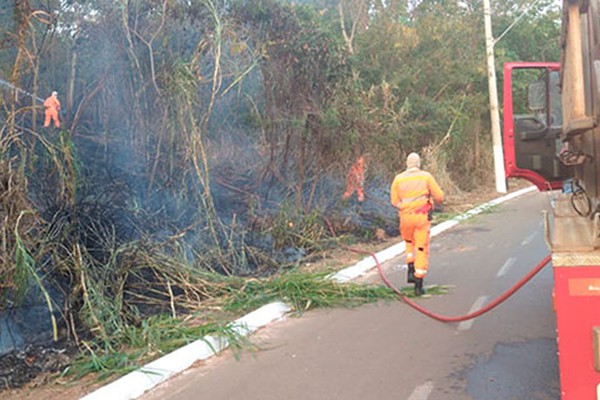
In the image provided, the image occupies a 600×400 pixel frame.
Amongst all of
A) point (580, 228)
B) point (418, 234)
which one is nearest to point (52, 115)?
point (418, 234)

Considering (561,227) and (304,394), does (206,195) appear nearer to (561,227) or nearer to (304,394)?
(304,394)

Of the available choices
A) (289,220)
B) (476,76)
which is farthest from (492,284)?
(476,76)

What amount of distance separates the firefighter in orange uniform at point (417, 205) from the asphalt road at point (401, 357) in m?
0.58

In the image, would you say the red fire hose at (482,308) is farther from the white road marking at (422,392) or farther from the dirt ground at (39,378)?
the dirt ground at (39,378)

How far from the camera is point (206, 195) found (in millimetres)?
9125

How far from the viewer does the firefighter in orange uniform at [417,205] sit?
308 inches

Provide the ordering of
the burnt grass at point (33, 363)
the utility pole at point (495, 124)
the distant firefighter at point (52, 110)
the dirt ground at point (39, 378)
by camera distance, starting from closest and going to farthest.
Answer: the dirt ground at point (39, 378) < the burnt grass at point (33, 363) < the distant firefighter at point (52, 110) < the utility pole at point (495, 124)

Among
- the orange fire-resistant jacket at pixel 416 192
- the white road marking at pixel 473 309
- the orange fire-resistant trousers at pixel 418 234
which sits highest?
the orange fire-resistant jacket at pixel 416 192

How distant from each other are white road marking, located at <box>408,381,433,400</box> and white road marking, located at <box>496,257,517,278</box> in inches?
172

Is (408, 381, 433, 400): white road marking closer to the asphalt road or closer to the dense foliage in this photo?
the asphalt road

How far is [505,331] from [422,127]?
1152cm

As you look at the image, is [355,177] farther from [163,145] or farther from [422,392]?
[422,392]

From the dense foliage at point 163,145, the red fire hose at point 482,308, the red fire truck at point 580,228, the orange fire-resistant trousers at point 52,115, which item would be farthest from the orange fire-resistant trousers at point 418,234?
the orange fire-resistant trousers at point 52,115

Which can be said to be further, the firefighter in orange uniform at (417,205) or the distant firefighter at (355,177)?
the distant firefighter at (355,177)
